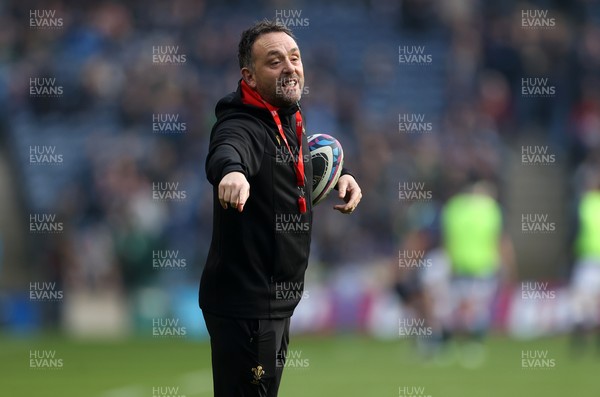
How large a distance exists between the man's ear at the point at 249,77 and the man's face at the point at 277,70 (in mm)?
30

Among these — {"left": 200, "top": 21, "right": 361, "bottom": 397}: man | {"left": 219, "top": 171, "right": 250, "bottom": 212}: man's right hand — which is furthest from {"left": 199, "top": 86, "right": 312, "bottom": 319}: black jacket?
{"left": 219, "top": 171, "right": 250, "bottom": 212}: man's right hand

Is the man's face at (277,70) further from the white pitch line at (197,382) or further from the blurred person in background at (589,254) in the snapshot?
the blurred person in background at (589,254)

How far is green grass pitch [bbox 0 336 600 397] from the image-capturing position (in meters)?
11.8

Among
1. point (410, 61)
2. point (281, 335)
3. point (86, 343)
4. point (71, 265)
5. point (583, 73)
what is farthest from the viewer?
point (410, 61)

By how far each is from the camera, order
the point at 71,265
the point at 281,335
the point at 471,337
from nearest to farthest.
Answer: the point at 281,335 < the point at 471,337 < the point at 71,265

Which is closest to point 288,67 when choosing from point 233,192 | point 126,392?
point 233,192

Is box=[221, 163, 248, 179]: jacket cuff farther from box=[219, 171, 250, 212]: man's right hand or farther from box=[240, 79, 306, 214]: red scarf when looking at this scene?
box=[240, 79, 306, 214]: red scarf

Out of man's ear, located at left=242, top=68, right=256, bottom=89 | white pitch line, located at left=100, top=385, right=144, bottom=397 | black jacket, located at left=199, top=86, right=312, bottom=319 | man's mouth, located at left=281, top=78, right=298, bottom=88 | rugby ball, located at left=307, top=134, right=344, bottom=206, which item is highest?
man's ear, located at left=242, top=68, right=256, bottom=89

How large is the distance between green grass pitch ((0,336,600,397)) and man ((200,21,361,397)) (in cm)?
Answer: 585

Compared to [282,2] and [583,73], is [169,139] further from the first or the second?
[583,73]

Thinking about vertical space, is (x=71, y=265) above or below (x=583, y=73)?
below

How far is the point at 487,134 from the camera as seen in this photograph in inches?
851

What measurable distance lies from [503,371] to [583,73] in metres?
10.5

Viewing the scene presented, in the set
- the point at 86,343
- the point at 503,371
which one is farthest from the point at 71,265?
the point at 503,371
